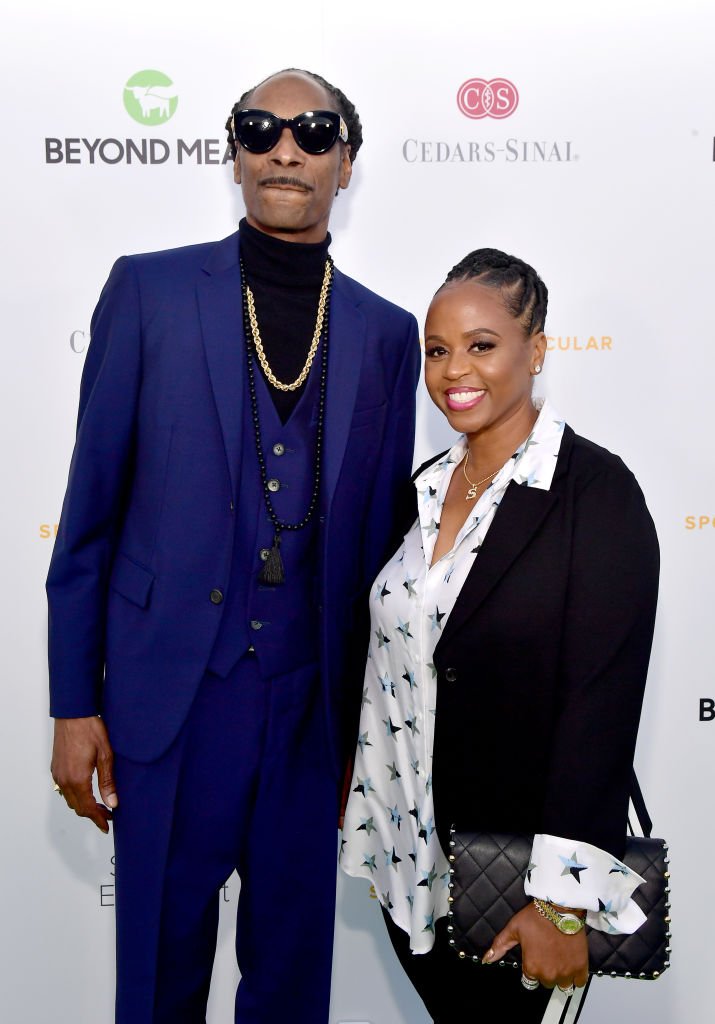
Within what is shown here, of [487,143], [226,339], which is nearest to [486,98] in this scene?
[487,143]

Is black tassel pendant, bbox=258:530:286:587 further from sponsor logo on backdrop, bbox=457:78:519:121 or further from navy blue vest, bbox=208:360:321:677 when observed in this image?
sponsor logo on backdrop, bbox=457:78:519:121

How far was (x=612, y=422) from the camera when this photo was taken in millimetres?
2486

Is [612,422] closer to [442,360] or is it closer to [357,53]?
[442,360]

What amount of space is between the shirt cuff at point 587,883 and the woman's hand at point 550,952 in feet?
0.14

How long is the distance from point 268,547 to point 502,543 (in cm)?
44

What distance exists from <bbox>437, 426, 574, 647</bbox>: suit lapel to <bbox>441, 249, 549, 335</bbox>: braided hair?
12.0 inches

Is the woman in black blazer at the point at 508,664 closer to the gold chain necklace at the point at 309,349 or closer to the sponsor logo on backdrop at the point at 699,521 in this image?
the gold chain necklace at the point at 309,349

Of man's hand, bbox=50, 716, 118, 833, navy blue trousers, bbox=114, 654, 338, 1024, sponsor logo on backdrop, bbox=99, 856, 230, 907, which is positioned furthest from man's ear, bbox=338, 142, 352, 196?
sponsor logo on backdrop, bbox=99, 856, 230, 907

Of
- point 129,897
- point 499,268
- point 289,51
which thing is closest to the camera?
point 499,268

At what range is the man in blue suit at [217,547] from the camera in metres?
1.65

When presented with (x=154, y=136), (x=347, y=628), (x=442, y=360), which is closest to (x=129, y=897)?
(x=347, y=628)

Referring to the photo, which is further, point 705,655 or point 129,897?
point 705,655

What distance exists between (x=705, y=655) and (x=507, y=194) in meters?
1.36

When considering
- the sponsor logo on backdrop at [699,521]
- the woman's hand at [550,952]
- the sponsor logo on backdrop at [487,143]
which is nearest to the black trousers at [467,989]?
the woman's hand at [550,952]
